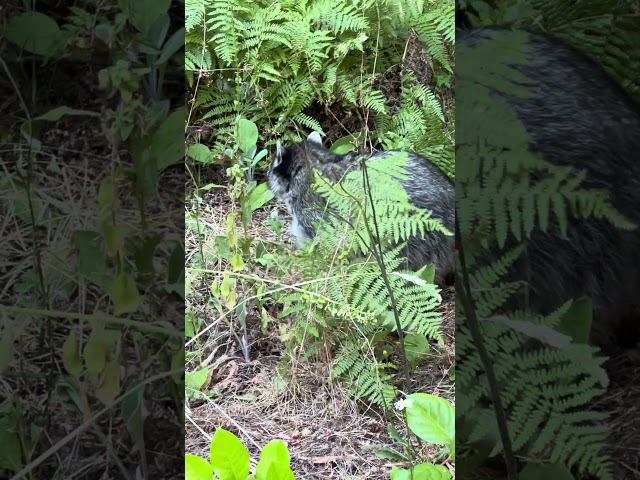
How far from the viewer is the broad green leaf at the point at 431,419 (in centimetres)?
71

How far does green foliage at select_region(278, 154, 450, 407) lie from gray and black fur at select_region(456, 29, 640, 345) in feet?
1.93

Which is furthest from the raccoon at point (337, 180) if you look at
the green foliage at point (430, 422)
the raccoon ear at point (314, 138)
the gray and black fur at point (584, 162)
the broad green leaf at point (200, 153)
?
the gray and black fur at point (584, 162)

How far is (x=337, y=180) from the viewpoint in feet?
4.22

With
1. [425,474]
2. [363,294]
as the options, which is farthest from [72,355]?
[363,294]

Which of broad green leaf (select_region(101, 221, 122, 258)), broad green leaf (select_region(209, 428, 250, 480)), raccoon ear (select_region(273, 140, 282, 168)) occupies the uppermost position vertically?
broad green leaf (select_region(101, 221, 122, 258))

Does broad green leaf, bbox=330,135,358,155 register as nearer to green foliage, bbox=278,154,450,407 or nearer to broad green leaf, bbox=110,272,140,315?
green foliage, bbox=278,154,450,407

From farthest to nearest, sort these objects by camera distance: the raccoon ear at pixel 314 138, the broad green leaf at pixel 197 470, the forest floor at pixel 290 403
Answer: the raccoon ear at pixel 314 138
the forest floor at pixel 290 403
the broad green leaf at pixel 197 470

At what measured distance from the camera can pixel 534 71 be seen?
1.35ft

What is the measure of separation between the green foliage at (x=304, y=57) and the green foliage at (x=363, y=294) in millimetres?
264

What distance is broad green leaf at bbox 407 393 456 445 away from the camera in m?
0.71

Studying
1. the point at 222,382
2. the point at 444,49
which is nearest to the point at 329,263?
the point at 222,382

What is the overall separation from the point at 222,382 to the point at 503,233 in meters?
0.86

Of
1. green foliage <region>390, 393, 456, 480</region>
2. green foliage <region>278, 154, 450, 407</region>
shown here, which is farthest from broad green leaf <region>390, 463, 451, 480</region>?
green foliage <region>278, 154, 450, 407</region>

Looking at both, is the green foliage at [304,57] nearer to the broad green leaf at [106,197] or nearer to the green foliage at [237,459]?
the green foliage at [237,459]
